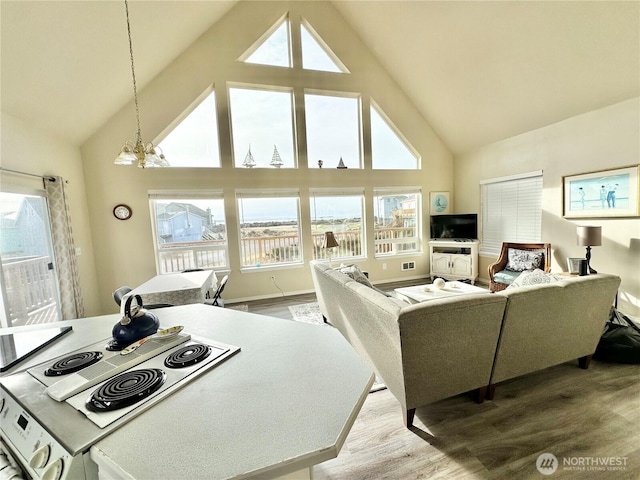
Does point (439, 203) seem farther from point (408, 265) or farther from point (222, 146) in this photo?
point (222, 146)

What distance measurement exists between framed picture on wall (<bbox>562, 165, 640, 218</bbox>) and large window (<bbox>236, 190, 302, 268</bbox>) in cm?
388

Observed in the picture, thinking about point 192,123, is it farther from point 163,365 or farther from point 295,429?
point 295,429

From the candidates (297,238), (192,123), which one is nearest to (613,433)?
(297,238)

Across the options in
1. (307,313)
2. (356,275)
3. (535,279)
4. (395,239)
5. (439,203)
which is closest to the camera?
(535,279)

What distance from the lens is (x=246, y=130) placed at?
4.26 m

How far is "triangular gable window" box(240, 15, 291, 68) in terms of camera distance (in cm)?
417

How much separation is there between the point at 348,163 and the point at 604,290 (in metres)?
3.64

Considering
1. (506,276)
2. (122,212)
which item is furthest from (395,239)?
(122,212)

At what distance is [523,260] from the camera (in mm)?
3816

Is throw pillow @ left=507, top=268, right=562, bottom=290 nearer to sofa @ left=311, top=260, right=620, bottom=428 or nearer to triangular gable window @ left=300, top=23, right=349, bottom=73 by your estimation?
sofa @ left=311, top=260, right=620, bottom=428

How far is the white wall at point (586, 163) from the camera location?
9.69 feet

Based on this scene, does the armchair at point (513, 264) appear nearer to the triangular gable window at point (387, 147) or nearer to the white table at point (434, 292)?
the white table at point (434, 292)

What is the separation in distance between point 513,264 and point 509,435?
119 inches

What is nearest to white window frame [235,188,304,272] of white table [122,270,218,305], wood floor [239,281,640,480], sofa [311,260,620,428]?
Answer: white table [122,270,218,305]
